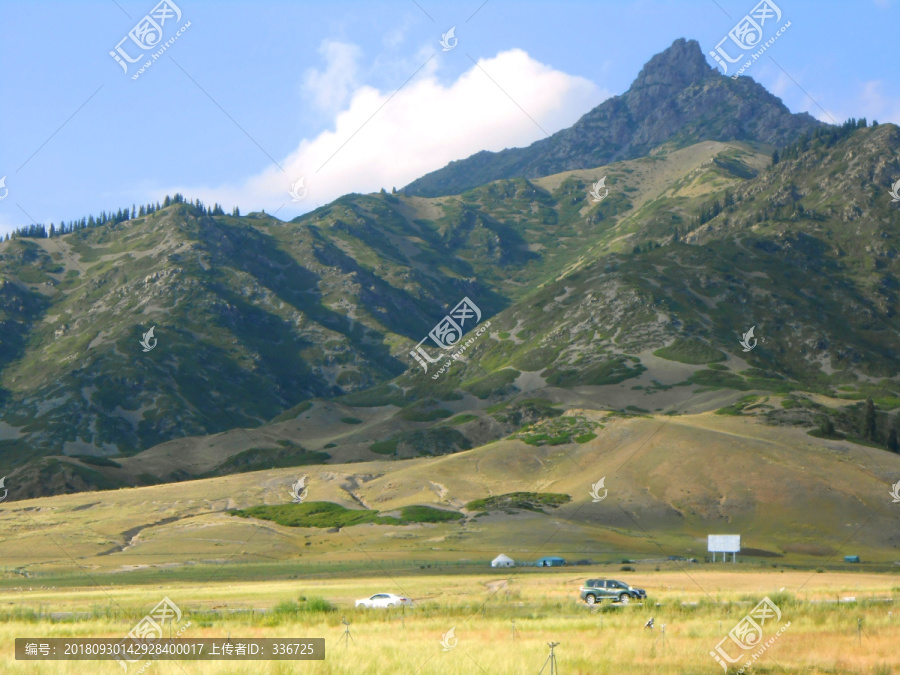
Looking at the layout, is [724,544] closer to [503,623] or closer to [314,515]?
[503,623]

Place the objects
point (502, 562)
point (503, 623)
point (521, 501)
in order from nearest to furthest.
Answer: point (503, 623)
point (502, 562)
point (521, 501)

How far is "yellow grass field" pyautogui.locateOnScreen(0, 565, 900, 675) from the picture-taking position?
35062mm

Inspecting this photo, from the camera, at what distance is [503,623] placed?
46.8 metres

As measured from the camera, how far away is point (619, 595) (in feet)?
188

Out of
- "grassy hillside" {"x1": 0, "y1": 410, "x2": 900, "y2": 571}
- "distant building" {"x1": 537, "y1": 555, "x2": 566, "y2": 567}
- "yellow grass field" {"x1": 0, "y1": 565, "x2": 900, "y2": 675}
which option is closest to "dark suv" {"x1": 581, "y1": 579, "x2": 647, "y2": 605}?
"yellow grass field" {"x1": 0, "y1": 565, "x2": 900, "y2": 675}

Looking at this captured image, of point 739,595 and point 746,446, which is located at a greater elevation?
point 746,446

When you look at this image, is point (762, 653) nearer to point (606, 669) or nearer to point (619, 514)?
point (606, 669)

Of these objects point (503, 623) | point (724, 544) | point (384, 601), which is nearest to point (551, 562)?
point (724, 544)

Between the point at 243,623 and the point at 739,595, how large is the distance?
1357 inches

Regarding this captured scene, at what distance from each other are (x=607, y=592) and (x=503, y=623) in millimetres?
13500

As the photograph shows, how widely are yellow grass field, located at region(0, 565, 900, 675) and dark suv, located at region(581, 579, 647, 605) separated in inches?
48.2

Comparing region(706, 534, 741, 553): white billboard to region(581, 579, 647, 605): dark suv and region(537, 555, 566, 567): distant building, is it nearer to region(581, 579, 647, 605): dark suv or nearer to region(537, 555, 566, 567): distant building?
region(537, 555, 566, 567): distant building

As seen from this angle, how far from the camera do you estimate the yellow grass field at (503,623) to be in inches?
1380

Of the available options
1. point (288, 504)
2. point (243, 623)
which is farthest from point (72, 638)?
point (288, 504)
